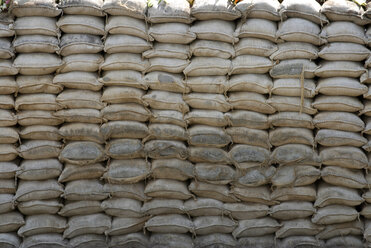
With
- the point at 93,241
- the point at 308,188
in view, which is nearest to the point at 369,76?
the point at 308,188

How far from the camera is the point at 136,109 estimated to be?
3725 mm

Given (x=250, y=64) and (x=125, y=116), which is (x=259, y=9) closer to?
(x=250, y=64)

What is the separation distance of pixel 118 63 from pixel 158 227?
1354mm

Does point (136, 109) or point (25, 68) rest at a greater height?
point (25, 68)

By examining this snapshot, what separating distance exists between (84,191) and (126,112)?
727 millimetres

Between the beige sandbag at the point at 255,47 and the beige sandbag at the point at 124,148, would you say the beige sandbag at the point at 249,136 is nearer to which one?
the beige sandbag at the point at 255,47

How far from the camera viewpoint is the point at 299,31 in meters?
3.62

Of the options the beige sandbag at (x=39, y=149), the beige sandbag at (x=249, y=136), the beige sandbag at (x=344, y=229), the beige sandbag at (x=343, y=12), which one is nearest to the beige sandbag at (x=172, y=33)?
the beige sandbag at (x=249, y=136)

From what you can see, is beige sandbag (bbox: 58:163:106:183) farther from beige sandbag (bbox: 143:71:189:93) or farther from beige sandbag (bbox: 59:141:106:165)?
beige sandbag (bbox: 143:71:189:93)

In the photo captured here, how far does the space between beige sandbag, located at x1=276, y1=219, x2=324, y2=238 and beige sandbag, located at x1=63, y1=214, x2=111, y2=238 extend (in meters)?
1.42

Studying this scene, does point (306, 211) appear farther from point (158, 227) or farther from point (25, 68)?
point (25, 68)

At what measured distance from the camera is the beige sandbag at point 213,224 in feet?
12.7

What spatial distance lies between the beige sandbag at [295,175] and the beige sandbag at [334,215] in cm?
28

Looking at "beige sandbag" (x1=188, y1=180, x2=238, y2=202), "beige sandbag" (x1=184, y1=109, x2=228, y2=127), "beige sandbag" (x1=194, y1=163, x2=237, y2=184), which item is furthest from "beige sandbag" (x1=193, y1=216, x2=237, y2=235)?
"beige sandbag" (x1=184, y1=109, x2=228, y2=127)
